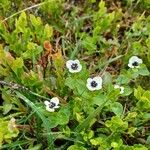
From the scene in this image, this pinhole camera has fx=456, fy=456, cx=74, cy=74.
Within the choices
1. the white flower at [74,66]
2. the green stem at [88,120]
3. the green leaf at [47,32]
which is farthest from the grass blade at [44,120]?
the green leaf at [47,32]

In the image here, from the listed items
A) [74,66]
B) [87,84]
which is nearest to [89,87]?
[87,84]

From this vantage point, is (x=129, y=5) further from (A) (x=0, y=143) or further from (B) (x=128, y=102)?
(A) (x=0, y=143)

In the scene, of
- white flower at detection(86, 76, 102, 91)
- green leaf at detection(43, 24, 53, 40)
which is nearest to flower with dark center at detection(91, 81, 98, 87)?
white flower at detection(86, 76, 102, 91)

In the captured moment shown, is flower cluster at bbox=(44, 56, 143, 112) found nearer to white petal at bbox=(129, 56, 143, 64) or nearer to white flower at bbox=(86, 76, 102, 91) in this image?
white flower at bbox=(86, 76, 102, 91)

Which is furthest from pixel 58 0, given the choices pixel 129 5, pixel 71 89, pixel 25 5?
pixel 71 89

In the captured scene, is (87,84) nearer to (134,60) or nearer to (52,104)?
(52,104)

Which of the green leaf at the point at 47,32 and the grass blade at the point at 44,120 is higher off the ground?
the green leaf at the point at 47,32

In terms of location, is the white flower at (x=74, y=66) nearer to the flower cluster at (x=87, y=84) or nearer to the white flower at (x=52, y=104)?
the flower cluster at (x=87, y=84)

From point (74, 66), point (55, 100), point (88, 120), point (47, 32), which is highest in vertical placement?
point (47, 32)

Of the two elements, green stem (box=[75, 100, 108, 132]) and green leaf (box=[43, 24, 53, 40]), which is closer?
green stem (box=[75, 100, 108, 132])
